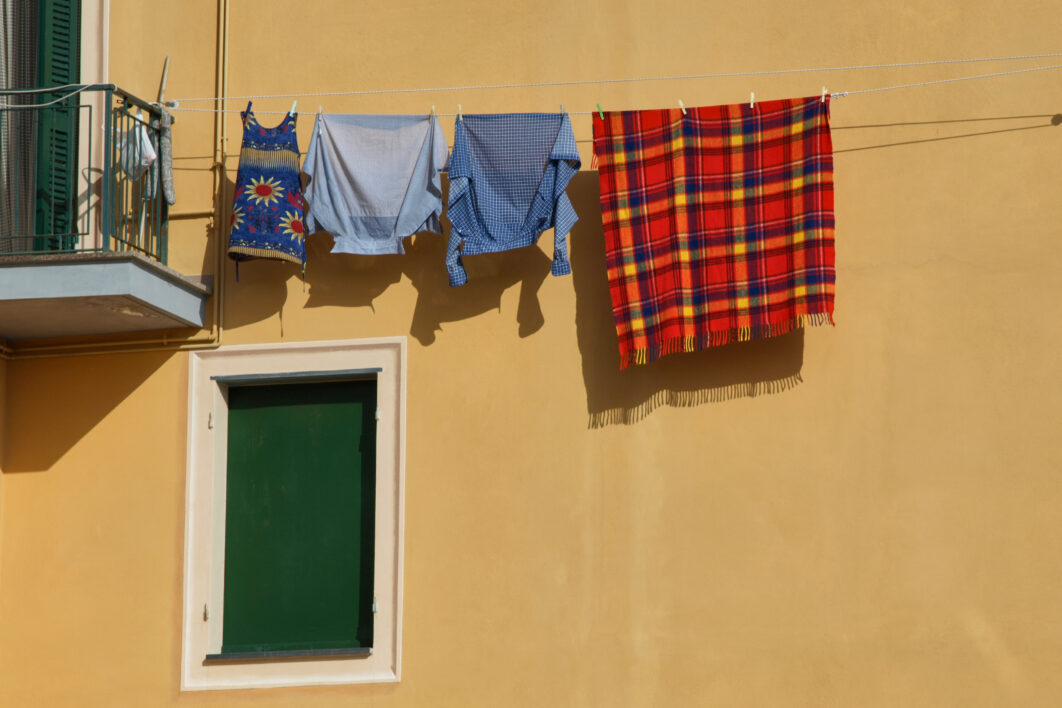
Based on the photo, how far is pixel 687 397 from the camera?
933cm

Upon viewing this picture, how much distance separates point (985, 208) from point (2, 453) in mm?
5821

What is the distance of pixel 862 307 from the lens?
922 cm

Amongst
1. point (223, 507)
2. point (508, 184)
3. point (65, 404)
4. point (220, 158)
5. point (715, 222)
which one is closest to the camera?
point (715, 222)

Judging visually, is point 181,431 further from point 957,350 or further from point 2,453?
point 957,350

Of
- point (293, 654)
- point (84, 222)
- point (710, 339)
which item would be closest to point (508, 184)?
point (710, 339)

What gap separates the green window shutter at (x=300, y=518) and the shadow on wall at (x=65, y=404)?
2.14ft

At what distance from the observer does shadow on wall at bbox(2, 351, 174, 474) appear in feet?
32.5

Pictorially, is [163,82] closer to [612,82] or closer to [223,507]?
[223,507]

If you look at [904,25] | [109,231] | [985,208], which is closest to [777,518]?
[985,208]

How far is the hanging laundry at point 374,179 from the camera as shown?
9656 mm

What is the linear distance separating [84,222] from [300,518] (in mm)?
2246

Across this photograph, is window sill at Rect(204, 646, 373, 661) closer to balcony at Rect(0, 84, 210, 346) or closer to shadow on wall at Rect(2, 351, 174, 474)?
shadow on wall at Rect(2, 351, 174, 474)

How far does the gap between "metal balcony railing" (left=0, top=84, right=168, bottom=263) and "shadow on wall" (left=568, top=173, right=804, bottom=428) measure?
2.57 meters

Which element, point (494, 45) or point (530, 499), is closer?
point (530, 499)
